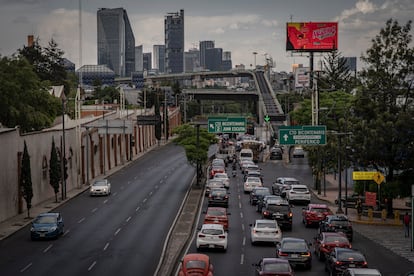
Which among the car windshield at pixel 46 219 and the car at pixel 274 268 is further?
the car windshield at pixel 46 219

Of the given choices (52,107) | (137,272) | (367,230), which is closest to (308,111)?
(52,107)

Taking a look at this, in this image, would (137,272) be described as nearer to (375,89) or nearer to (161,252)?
(161,252)

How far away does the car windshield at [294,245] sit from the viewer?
33575 millimetres

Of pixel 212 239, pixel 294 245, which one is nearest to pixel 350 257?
pixel 294 245

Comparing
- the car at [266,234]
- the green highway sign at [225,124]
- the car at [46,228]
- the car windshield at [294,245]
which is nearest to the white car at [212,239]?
the car at [266,234]

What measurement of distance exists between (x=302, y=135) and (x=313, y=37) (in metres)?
64.0

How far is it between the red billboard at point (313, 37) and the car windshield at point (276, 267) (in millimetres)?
89489

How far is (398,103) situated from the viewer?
183 feet

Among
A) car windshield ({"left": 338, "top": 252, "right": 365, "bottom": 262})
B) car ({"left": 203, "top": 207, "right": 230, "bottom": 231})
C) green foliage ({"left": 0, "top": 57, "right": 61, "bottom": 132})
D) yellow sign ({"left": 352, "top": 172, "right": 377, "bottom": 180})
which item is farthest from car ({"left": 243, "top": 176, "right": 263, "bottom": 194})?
car windshield ({"left": 338, "top": 252, "right": 365, "bottom": 262})

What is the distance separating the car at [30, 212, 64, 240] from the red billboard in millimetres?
76638

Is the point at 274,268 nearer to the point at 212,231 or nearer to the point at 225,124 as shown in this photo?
the point at 212,231

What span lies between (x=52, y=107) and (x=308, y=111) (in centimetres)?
3299

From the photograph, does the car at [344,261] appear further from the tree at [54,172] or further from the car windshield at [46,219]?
the tree at [54,172]

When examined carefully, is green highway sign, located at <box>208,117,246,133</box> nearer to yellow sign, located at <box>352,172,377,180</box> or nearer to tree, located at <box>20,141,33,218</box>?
yellow sign, located at <box>352,172,377,180</box>
